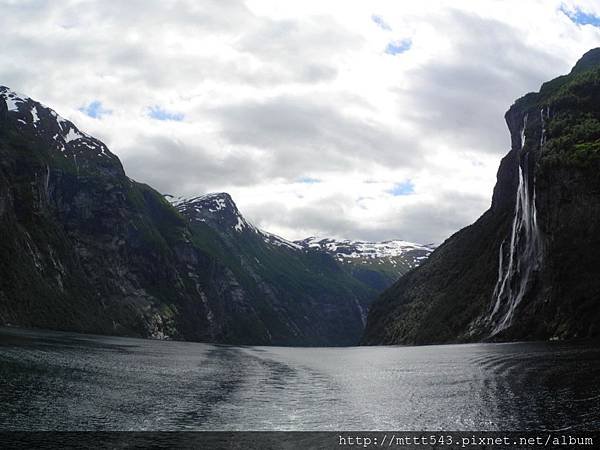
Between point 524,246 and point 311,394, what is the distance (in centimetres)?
12452

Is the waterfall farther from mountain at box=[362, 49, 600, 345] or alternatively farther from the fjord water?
the fjord water

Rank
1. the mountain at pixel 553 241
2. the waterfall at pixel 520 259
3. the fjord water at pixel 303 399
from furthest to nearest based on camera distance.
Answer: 1. the waterfall at pixel 520 259
2. the mountain at pixel 553 241
3. the fjord water at pixel 303 399

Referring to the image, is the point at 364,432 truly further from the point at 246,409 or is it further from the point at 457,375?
the point at 457,375

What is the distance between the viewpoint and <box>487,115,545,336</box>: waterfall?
151 metres

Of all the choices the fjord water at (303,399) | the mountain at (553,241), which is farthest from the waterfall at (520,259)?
the fjord water at (303,399)

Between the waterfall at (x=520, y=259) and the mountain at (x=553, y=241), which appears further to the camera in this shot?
the waterfall at (x=520, y=259)

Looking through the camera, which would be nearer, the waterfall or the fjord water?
the fjord water

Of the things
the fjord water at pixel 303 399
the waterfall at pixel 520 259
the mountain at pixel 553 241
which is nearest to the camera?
the fjord water at pixel 303 399

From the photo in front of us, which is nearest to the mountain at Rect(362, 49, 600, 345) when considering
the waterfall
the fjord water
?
the waterfall

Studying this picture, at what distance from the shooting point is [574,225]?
427ft

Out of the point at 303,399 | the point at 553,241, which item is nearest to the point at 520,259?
the point at 553,241

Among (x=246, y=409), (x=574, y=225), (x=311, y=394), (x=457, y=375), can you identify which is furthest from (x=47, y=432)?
(x=574, y=225)

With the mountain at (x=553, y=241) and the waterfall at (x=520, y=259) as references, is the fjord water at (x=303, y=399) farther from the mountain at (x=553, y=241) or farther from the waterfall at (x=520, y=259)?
the waterfall at (x=520, y=259)

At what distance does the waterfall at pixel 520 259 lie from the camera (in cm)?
15075
